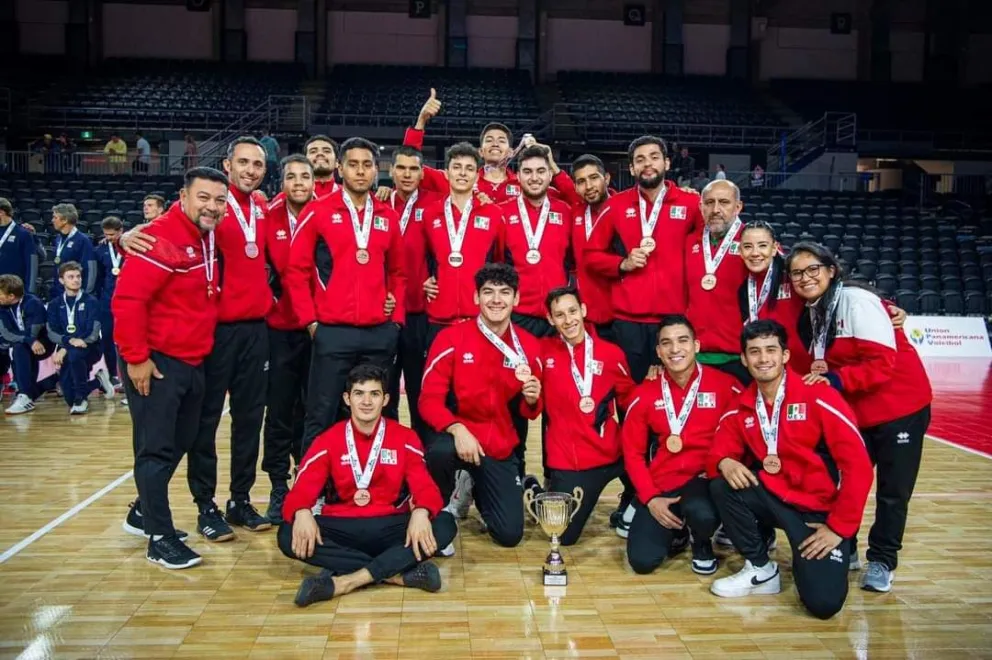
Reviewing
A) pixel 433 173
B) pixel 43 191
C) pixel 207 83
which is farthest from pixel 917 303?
pixel 207 83

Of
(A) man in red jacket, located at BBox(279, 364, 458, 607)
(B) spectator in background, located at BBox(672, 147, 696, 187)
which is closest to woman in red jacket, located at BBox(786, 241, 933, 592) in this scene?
(A) man in red jacket, located at BBox(279, 364, 458, 607)

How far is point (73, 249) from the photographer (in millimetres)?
8297

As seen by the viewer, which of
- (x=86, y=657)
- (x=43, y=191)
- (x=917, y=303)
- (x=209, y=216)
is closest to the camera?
(x=86, y=657)

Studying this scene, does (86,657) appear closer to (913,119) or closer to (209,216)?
(209,216)

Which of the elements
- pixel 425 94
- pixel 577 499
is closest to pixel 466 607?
pixel 577 499

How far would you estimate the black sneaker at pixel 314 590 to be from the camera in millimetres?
3512

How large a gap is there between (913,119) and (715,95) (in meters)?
5.48

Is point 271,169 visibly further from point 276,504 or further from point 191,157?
point 276,504

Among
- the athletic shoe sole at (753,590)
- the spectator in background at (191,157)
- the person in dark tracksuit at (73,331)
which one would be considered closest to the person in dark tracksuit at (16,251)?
the person in dark tracksuit at (73,331)

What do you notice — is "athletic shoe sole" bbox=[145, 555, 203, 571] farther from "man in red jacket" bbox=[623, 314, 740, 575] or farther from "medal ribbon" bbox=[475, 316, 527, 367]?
"man in red jacket" bbox=[623, 314, 740, 575]

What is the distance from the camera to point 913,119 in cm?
2317

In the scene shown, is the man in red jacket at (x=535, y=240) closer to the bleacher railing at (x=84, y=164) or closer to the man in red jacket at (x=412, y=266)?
the man in red jacket at (x=412, y=266)

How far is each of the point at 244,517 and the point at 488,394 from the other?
4.99ft

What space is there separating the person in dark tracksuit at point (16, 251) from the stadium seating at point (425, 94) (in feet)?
38.4
